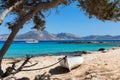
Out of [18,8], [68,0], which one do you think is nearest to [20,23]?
[18,8]

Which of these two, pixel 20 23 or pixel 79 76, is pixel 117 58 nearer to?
pixel 79 76

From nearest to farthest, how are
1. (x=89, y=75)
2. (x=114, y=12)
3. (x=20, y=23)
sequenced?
(x=20, y=23) → (x=89, y=75) → (x=114, y=12)

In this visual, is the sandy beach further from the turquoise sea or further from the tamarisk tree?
the turquoise sea

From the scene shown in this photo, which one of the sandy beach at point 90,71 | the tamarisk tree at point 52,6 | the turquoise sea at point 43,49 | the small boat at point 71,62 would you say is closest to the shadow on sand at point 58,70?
the sandy beach at point 90,71

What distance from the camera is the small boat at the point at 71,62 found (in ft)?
51.4

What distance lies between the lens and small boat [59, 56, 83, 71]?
51.4 ft

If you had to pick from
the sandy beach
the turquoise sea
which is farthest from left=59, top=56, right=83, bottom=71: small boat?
the turquoise sea

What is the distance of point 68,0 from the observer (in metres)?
14.5

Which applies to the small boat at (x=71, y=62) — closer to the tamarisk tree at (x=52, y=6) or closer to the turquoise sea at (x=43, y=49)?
the tamarisk tree at (x=52, y=6)

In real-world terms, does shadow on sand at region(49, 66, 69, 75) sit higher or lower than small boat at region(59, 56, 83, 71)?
lower

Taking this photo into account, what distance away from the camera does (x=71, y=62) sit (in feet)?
51.6

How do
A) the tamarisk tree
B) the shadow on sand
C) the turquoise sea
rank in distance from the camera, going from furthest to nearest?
1. the turquoise sea
2. the shadow on sand
3. the tamarisk tree

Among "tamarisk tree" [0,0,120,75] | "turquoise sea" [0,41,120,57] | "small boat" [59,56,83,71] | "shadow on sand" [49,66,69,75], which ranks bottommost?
"turquoise sea" [0,41,120,57]

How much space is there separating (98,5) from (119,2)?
1183 mm
